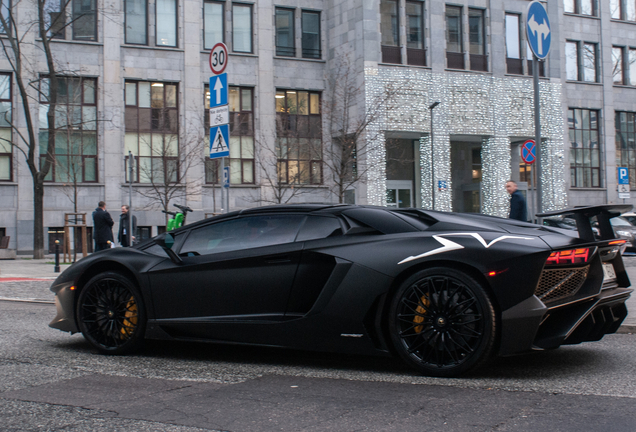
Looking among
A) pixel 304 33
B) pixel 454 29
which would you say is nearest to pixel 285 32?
pixel 304 33

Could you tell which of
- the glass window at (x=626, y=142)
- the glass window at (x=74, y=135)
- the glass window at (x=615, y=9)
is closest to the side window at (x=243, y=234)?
the glass window at (x=74, y=135)

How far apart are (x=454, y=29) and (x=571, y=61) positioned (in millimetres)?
9015

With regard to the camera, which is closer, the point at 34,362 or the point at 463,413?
the point at 463,413

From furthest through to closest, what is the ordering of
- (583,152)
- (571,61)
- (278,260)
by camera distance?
1. (571,61)
2. (583,152)
3. (278,260)

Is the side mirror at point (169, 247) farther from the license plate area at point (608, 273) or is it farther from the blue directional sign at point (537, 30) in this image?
the blue directional sign at point (537, 30)

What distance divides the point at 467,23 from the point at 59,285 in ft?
107

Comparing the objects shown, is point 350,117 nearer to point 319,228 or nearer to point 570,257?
point 319,228

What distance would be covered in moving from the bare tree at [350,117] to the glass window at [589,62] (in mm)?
14348

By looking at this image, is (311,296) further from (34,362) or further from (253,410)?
(34,362)

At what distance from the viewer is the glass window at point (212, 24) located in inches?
1284

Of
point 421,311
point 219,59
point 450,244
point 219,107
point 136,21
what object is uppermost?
point 136,21

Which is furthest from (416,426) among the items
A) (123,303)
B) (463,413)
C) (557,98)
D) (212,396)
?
(557,98)

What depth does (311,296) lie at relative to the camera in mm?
5086

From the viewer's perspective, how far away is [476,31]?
35969mm
